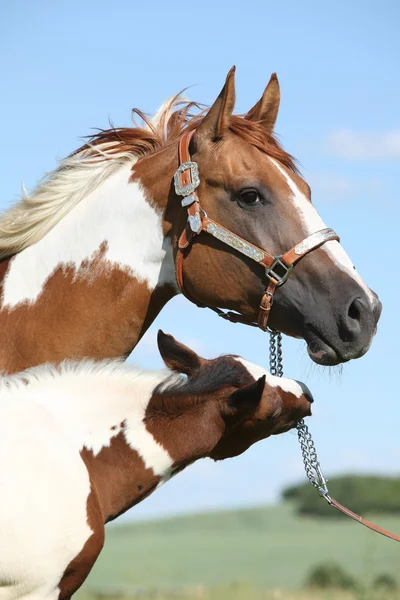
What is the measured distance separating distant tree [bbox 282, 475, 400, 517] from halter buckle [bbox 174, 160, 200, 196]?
19326mm

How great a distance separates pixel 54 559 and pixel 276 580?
43.5ft

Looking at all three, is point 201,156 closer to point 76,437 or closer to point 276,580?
point 76,437

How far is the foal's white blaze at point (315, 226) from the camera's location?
4910mm

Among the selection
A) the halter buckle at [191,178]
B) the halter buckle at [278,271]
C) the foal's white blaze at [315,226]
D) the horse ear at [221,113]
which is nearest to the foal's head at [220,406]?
the halter buckle at [278,271]

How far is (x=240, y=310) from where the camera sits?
203 inches

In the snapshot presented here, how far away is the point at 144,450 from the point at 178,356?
0.53m

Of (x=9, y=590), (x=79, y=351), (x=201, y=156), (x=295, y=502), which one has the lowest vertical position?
(x=295, y=502)

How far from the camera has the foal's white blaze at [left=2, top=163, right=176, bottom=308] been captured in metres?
5.11

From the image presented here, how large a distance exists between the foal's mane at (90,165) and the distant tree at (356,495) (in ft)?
62.6

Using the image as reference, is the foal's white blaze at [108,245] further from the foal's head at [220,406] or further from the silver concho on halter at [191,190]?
the foal's head at [220,406]

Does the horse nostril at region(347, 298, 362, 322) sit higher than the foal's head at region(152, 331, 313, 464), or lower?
higher

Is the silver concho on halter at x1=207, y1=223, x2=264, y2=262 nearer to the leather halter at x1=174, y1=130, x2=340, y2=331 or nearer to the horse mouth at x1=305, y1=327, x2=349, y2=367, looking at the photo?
the leather halter at x1=174, y1=130, x2=340, y2=331

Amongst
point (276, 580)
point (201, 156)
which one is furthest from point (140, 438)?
point (276, 580)

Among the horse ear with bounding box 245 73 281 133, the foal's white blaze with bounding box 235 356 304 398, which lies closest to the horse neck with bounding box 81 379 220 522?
the foal's white blaze with bounding box 235 356 304 398
